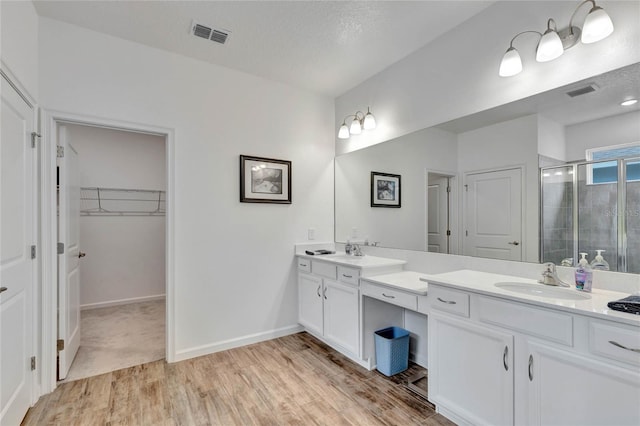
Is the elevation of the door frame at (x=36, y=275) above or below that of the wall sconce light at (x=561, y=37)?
below

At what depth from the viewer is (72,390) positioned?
2.25 meters

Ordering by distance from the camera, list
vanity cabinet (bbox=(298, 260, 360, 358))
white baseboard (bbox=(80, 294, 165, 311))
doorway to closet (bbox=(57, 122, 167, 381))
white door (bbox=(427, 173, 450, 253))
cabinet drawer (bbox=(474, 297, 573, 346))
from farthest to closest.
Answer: white baseboard (bbox=(80, 294, 165, 311)), doorway to closet (bbox=(57, 122, 167, 381)), vanity cabinet (bbox=(298, 260, 360, 358)), white door (bbox=(427, 173, 450, 253)), cabinet drawer (bbox=(474, 297, 573, 346))

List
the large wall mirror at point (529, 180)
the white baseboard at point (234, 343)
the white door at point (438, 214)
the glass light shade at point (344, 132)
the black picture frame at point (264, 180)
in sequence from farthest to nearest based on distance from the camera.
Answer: the glass light shade at point (344, 132), the black picture frame at point (264, 180), the white baseboard at point (234, 343), the white door at point (438, 214), the large wall mirror at point (529, 180)

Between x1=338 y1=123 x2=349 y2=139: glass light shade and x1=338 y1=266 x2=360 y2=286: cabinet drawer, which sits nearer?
x1=338 y1=266 x2=360 y2=286: cabinet drawer

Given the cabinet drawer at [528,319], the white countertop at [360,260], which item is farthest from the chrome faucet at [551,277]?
the white countertop at [360,260]

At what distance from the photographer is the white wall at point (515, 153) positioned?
195cm

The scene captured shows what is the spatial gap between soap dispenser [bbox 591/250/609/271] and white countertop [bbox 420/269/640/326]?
0.12 metres

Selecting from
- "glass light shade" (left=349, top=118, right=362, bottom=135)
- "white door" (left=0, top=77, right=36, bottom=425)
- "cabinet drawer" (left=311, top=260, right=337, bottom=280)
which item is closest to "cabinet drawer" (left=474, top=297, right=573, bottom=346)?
"cabinet drawer" (left=311, top=260, right=337, bottom=280)

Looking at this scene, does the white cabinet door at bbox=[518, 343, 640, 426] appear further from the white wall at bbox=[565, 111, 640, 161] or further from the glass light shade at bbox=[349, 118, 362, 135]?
the glass light shade at bbox=[349, 118, 362, 135]

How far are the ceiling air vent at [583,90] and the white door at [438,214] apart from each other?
3.00 feet

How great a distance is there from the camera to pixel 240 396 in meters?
2.19

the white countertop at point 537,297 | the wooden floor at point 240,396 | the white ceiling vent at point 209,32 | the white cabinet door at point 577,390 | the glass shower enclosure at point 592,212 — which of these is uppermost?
the white ceiling vent at point 209,32

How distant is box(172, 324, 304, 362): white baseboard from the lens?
2.76 m

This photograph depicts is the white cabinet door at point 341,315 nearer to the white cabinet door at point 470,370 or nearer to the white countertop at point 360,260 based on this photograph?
the white countertop at point 360,260
